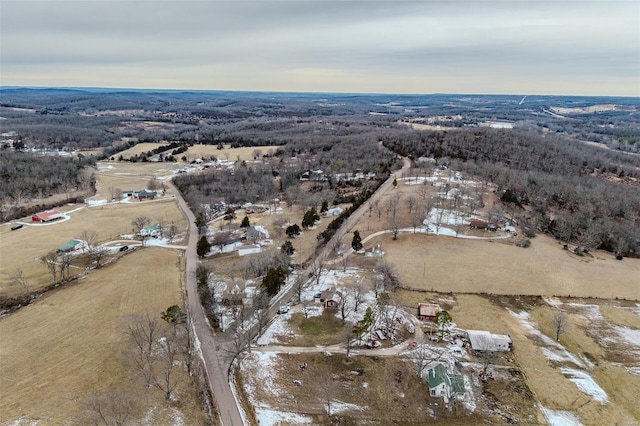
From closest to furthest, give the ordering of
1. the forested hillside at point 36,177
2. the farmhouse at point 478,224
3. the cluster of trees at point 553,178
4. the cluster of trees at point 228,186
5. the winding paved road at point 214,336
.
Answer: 1. the winding paved road at point 214,336
2. the farmhouse at point 478,224
3. the cluster of trees at point 553,178
4. the cluster of trees at point 228,186
5. the forested hillside at point 36,177

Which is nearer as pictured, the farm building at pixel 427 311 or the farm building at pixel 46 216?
the farm building at pixel 427 311

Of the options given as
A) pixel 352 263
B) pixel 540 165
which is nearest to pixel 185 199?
pixel 352 263

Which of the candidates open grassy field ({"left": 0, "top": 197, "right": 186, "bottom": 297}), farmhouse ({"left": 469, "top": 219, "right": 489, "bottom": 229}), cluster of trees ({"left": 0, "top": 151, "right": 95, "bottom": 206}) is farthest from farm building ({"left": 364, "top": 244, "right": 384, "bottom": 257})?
cluster of trees ({"left": 0, "top": 151, "right": 95, "bottom": 206})

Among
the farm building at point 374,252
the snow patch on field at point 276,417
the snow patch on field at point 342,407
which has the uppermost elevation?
the farm building at point 374,252

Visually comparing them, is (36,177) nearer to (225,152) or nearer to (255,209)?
(255,209)

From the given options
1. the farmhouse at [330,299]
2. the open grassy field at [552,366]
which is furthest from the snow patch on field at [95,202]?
the open grassy field at [552,366]

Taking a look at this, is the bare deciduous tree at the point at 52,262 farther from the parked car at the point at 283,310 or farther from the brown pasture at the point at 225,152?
the brown pasture at the point at 225,152

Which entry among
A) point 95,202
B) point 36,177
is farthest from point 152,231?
point 36,177
